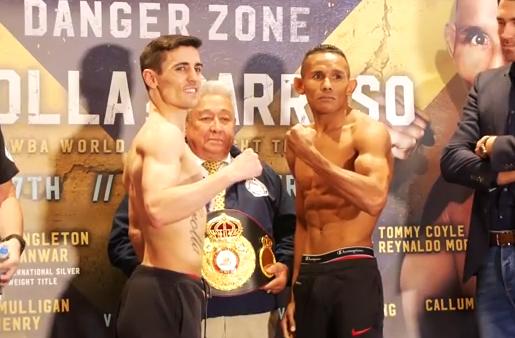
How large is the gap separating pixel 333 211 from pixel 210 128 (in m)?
0.61

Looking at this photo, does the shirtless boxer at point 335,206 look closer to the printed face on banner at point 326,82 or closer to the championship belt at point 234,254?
the printed face on banner at point 326,82

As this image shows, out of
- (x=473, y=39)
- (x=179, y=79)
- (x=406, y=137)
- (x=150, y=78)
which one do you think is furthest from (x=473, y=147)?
(x=150, y=78)

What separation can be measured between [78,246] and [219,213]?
0.61m

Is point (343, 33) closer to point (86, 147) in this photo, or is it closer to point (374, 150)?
point (374, 150)

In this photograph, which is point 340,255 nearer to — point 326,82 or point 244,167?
point 244,167

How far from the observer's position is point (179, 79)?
3.21m

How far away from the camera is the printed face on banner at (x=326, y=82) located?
3387 millimetres

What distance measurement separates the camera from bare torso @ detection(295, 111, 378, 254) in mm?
3377

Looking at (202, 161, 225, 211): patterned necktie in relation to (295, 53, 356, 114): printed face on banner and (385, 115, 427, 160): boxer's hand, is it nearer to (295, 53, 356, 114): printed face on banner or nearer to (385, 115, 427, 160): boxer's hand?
(295, 53, 356, 114): printed face on banner

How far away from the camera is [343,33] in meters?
3.89

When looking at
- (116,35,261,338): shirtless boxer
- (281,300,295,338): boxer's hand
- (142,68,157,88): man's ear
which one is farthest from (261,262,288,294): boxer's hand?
(142,68,157,88): man's ear

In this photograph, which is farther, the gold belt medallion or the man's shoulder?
the gold belt medallion

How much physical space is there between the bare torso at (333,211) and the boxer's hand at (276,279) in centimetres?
19

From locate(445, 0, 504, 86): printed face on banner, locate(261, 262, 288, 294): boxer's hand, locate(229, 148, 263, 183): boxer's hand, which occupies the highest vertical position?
locate(445, 0, 504, 86): printed face on banner
